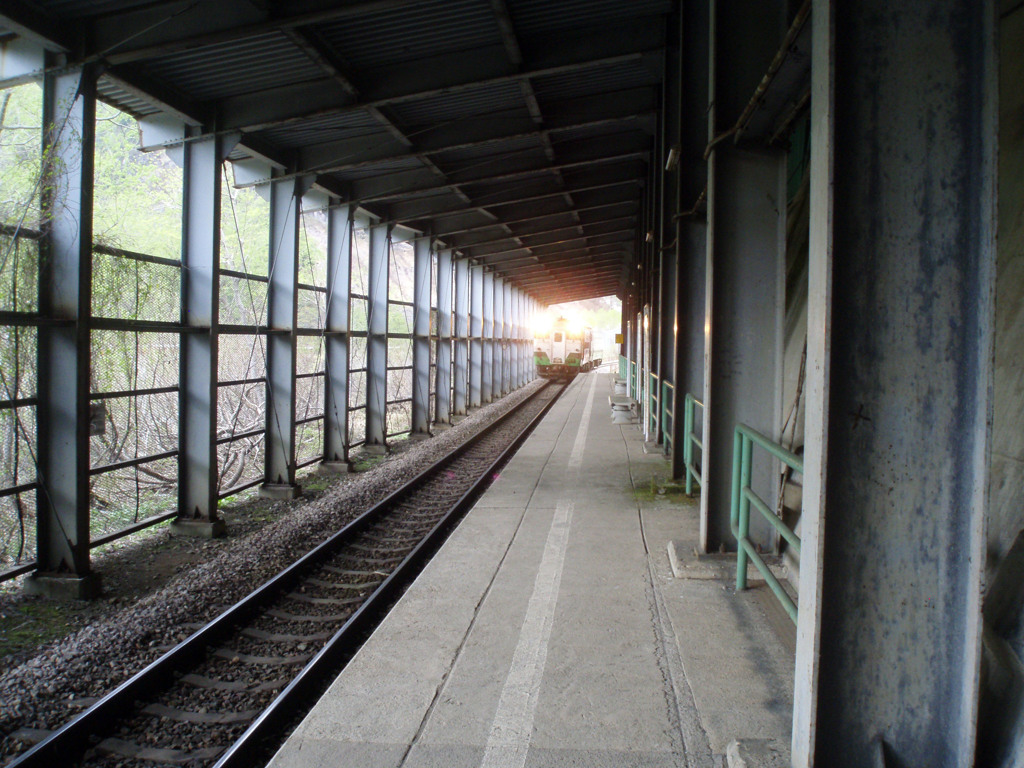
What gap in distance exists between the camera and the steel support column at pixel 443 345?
17500mm

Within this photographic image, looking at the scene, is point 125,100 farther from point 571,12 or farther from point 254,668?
point 254,668

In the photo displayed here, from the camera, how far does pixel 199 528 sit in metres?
7.80

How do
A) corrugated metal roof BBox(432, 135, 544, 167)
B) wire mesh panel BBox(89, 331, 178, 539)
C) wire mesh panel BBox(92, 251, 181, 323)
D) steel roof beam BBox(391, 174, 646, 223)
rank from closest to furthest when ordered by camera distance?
wire mesh panel BBox(92, 251, 181, 323), wire mesh panel BBox(89, 331, 178, 539), corrugated metal roof BBox(432, 135, 544, 167), steel roof beam BBox(391, 174, 646, 223)

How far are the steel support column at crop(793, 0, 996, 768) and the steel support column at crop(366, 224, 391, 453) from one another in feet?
38.9

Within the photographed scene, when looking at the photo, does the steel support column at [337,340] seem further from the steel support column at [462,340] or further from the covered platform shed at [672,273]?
the steel support column at [462,340]

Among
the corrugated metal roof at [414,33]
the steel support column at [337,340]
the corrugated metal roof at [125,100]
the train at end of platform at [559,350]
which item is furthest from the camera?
the train at end of platform at [559,350]

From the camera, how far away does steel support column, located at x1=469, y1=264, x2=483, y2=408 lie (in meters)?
21.4

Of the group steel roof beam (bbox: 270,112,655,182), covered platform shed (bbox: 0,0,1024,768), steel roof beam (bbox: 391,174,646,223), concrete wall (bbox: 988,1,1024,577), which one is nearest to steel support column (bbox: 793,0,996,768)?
covered platform shed (bbox: 0,0,1024,768)

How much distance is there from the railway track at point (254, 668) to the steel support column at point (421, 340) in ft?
26.6

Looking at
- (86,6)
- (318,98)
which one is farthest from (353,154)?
(86,6)

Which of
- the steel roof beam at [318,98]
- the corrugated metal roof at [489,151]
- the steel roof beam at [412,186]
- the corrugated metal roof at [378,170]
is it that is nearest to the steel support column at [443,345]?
the steel roof beam at [412,186]

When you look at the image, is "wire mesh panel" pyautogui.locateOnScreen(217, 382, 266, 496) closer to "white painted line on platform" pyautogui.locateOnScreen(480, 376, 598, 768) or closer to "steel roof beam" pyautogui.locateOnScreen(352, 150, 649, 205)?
"steel roof beam" pyautogui.locateOnScreen(352, 150, 649, 205)

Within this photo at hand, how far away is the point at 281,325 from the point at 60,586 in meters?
4.82

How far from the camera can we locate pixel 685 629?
398 centimetres
